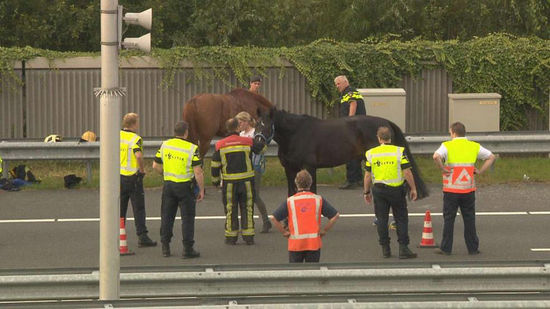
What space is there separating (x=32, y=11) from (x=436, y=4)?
8.97 m

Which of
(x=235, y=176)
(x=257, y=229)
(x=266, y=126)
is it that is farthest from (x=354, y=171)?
(x=235, y=176)

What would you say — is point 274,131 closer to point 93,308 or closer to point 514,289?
point 514,289

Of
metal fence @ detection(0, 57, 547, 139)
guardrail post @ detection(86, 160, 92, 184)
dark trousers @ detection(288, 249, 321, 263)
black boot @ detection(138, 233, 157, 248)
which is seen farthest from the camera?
metal fence @ detection(0, 57, 547, 139)

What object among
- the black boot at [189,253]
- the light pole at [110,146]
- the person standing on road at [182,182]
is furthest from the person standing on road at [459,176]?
the light pole at [110,146]

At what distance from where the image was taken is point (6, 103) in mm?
24500

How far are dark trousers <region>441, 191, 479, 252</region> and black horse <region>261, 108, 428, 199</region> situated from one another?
1.29m

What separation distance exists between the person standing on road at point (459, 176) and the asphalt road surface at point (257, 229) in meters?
0.42

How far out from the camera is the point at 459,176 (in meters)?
15.9

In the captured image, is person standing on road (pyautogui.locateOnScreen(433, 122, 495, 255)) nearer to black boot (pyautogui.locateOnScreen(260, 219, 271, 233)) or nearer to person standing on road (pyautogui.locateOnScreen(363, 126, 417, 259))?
person standing on road (pyautogui.locateOnScreen(363, 126, 417, 259))

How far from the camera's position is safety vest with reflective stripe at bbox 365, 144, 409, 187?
51.4ft

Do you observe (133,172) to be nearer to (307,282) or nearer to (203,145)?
(203,145)

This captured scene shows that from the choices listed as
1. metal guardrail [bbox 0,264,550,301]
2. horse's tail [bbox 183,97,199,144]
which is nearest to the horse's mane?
horse's tail [bbox 183,97,199,144]

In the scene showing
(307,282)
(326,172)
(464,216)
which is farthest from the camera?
(326,172)

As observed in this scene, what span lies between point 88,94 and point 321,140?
778 centimetres
